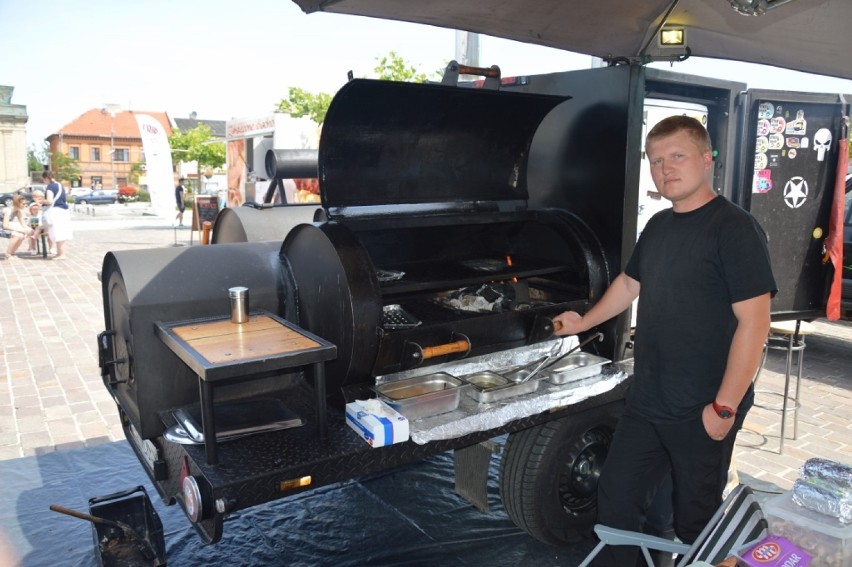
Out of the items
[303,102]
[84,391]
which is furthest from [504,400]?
[303,102]

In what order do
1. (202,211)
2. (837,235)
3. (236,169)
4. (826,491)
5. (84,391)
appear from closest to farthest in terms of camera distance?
1. (826,491)
2. (837,235)
3. (84,391)
4. (202,211)
5. (236,169)

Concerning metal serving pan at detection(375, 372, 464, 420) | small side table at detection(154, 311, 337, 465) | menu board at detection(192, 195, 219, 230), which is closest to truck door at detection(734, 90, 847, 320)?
metal serving pan at detection(375, 372, 464, 420)

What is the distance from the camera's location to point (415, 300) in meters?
3.40

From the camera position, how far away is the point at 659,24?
3.03 metres

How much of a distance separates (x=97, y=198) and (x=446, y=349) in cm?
5070

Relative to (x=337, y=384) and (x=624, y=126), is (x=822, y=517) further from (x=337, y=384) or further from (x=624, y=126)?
(x=624, y=126)

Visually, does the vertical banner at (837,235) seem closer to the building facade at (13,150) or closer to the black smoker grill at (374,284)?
the black smoker grill at (374,284)

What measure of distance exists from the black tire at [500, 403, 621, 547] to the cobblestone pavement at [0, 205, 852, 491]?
140 cm

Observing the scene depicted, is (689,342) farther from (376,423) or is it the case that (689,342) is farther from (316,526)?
(316,526)

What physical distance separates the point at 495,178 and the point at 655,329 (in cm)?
155

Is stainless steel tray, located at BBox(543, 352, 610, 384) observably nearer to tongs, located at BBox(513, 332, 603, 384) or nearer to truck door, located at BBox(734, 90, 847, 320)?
tongs, located at BBox(513, 332, 603, 384)

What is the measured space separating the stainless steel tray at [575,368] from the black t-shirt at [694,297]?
56 cm

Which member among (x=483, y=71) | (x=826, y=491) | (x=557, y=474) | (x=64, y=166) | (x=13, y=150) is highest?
(x=13, y=150)

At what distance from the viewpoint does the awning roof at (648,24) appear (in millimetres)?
2852
